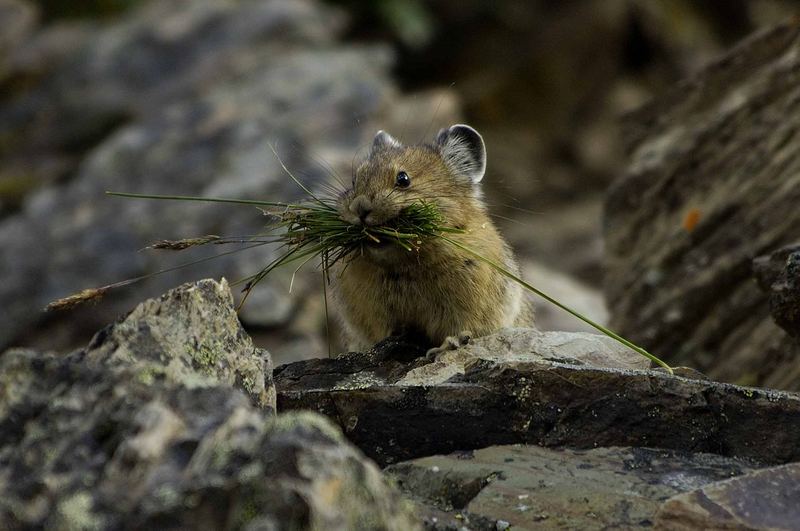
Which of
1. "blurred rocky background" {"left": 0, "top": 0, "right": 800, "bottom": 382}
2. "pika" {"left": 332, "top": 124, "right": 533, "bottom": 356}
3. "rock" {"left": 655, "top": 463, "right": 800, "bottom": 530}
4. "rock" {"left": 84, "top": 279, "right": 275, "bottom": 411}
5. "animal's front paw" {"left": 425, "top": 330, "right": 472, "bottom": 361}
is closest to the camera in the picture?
"rock" {"left": 655, "top": 463, "right": 800, "bottom": 530}

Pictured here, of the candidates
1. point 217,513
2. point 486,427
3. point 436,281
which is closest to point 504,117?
point 436,281

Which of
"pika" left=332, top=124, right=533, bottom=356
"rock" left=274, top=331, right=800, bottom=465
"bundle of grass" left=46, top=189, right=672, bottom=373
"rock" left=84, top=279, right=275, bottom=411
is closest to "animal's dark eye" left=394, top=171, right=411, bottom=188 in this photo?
"pika" left=332, top=124, right=533, bottom=356

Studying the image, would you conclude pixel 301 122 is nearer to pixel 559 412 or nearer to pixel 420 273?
pixel 420 273

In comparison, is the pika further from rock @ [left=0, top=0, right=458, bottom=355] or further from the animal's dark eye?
rock @ [left=0, top=0, right=458, bottom=355]

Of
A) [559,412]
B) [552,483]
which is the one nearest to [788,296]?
[559,412]

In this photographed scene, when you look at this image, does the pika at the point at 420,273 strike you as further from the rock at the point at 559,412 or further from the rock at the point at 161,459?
the rock at the point at 161,459

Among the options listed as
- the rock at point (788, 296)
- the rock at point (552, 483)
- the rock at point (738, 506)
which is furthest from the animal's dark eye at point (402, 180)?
the rock at point (738, 506)
